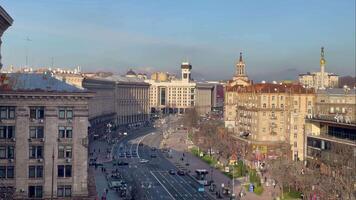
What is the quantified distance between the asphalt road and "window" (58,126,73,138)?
21.0 m

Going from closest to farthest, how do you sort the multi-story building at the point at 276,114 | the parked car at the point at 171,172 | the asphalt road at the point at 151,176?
the asphalt road at the point at 151,176 < the parked car at the point at 171,172 < the multi-story building at the point at 276,114

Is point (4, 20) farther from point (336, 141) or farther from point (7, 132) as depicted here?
point (336, 141)

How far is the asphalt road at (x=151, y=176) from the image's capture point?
7112cm

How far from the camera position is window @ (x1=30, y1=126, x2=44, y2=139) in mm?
43906

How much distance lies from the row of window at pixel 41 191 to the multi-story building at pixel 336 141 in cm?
2518

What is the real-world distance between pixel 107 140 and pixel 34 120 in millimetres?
98894

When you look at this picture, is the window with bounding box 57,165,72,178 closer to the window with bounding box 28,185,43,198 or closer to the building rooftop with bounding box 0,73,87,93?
the window with bounding box 28,185,43,198

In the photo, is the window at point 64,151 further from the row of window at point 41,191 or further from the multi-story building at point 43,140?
the row of window at point 41,191

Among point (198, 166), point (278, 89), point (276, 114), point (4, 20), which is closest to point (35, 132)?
point (4, 20)

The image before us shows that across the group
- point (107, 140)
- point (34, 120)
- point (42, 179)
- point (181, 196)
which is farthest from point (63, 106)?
point (107, 140)

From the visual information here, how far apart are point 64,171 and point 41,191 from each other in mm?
2096

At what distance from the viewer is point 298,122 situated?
353ft

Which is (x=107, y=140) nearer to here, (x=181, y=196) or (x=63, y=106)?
(x=181, y=196)

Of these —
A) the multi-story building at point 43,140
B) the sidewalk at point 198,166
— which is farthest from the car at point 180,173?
the multi-story building at point 43,140
